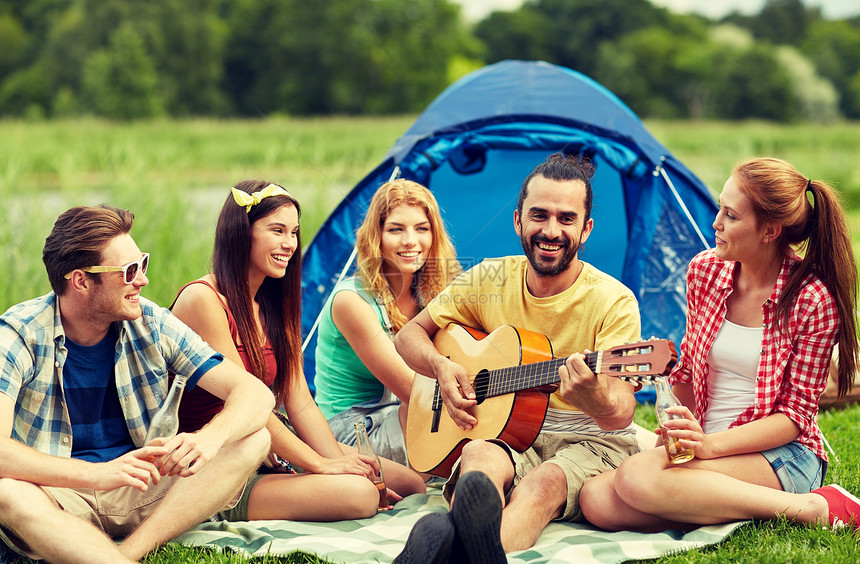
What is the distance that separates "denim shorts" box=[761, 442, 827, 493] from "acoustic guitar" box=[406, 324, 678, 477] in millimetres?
440

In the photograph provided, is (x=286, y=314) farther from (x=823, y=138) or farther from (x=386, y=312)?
(x=823, y=138)

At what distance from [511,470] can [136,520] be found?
1.06 meters

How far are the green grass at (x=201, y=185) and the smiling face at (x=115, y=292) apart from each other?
25.7 inches

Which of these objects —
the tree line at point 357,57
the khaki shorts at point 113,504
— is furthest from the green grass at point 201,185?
the tree line at point 357,57

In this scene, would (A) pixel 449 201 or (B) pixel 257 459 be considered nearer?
(B) pixel 257 459

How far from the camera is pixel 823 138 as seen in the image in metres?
17.5

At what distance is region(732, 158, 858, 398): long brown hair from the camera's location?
7.41 ft

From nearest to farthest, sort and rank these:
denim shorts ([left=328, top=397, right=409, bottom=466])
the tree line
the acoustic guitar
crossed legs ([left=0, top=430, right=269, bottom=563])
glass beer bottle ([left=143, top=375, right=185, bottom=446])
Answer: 1. crossed legs ([left=0, top=430, right=269, bottom=563])
2. the acoustic guitar
3. glass beer bottle ([left=143, top=375, right=185, bottom=446])
4. denim shorts ([left=328, top=397, right=409, bottom=466])
5. the tree line

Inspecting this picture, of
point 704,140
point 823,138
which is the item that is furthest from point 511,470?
point 823,138

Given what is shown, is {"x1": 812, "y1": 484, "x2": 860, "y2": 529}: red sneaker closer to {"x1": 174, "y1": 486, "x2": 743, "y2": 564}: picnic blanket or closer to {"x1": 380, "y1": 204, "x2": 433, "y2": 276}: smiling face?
{"x1": 174, "y1": 486, "x2": 743, "y2": 564}: picnic blanket

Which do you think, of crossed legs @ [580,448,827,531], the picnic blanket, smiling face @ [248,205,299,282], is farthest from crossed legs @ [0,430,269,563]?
crossed legs @ [580,448,827,531]

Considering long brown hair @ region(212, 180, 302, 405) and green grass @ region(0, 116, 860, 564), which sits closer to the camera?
green grass @ region(0, 116, 860, 564)

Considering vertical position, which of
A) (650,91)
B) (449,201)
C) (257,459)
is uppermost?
(650,91)

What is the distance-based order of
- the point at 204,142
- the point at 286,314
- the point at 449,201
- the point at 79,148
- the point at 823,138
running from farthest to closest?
1. the point at 823,138
2. the point at 204,142
3. the point at 79,148
4. the point at 449,201
5. the point at 286,314
